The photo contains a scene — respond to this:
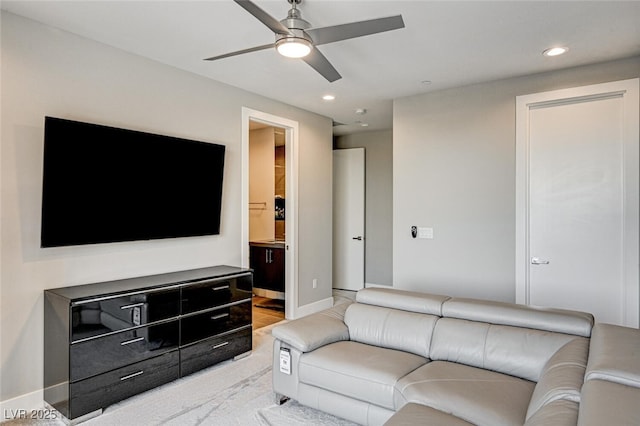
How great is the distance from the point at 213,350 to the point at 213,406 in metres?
0.67

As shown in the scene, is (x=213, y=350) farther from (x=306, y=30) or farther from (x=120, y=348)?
(x=306, y=30)

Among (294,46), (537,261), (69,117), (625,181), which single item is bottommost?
(537,261)

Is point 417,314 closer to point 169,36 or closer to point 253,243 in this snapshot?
point 169,36

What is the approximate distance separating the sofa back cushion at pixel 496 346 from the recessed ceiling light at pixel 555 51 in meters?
2.28

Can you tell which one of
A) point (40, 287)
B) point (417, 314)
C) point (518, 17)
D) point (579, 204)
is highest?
point (518, 17)

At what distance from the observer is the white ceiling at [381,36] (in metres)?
2.51

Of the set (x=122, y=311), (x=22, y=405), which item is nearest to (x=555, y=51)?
(x=122, y=311)

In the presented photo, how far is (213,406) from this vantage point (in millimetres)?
2738

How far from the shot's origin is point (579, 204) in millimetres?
3572

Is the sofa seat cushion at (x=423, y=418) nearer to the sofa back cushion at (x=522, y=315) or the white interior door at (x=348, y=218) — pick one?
the sofa back cushion at (x=522, y=315)

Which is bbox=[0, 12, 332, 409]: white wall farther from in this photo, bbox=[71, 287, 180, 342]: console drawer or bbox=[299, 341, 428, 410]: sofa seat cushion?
bbox=[299, 341, 428, 410]: sofa seat cushion

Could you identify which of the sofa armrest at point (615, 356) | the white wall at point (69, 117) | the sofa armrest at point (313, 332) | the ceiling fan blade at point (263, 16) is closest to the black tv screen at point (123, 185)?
the white wall at point (69, 117)

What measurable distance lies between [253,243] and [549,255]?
3.89 meters

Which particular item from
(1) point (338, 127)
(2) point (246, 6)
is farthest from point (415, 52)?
(1) point (338, 127)
